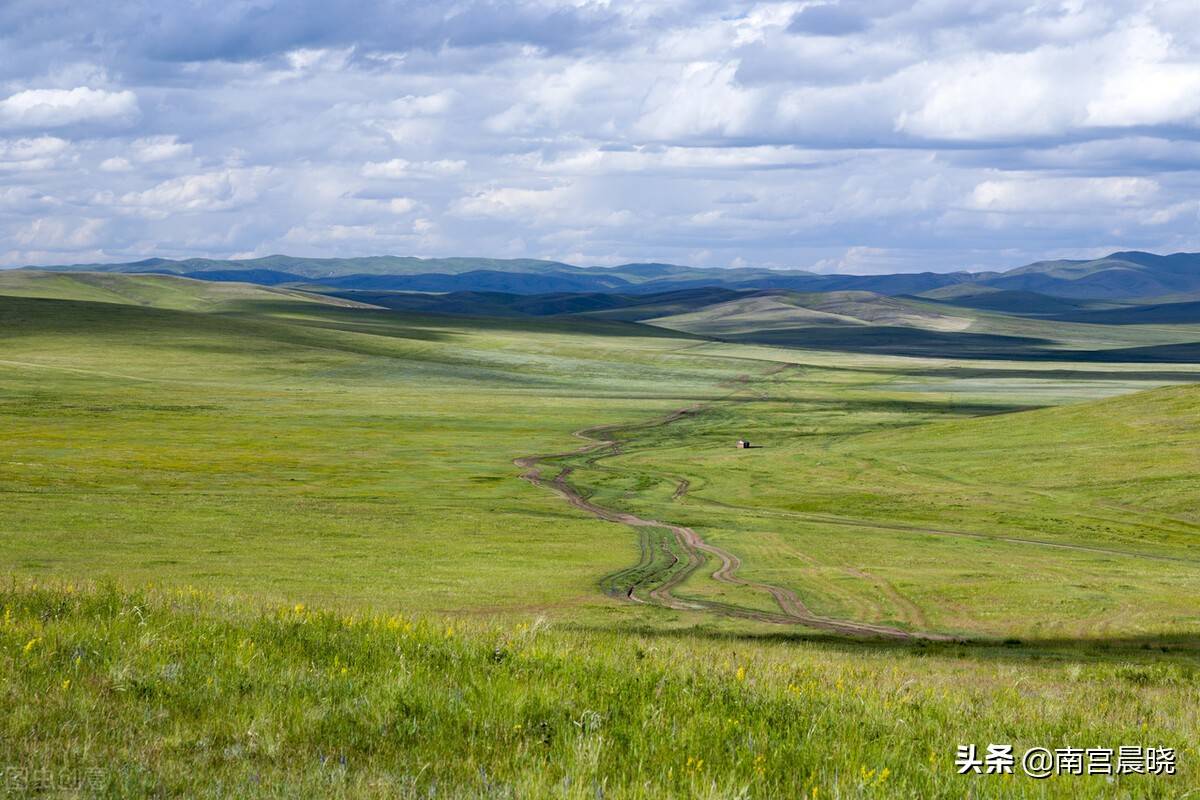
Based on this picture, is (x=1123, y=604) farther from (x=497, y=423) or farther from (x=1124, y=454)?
(x=497, y=423)

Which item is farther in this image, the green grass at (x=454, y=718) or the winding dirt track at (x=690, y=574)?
the winding dirt track at (x=690, y=574)

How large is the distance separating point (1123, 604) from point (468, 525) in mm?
35240

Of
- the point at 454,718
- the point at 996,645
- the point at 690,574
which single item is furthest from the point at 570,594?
the point at 454,718

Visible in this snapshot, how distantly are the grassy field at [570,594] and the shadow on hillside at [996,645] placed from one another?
0.35m

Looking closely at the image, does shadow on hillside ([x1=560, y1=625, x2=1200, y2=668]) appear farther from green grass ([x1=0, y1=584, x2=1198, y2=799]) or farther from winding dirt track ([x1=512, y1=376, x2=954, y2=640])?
green grass ([x1=0, y1=584, x2=1198, y2=799])

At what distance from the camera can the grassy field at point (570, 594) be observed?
24.2 feet

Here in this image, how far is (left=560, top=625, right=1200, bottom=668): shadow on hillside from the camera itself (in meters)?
27.7

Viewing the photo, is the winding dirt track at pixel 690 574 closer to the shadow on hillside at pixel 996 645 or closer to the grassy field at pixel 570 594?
the grassy field at pixel 570 594

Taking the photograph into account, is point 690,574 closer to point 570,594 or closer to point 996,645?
point 570,594

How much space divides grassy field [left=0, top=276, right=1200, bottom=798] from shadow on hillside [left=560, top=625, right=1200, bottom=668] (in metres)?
0.35

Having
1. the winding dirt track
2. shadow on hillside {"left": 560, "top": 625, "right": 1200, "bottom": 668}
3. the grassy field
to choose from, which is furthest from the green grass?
the winding dirt track

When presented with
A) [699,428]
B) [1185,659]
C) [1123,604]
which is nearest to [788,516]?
[1123,604]

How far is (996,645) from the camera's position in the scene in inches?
1284

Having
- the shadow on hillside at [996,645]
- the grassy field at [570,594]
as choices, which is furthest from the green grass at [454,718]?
the shadow on hillside at [996,645]
